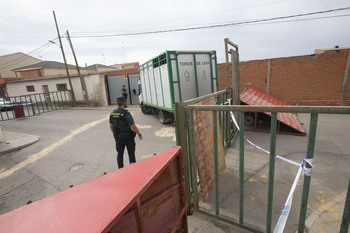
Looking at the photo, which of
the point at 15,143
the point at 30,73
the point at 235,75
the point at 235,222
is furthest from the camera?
the point at 30,73

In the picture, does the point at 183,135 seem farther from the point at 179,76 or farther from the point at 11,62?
the point at 11,62

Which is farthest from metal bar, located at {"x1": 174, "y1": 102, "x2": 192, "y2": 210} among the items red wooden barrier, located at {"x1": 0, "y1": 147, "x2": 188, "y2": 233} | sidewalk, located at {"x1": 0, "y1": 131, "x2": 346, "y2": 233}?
red wooden barrier, located at {"x1": 0, "y1": 147, "x2": 188, "y2": 233}

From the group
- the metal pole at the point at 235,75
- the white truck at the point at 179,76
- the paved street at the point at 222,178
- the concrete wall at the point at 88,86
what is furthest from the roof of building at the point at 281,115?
the concrete wall at the point at 88,86

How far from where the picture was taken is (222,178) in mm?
3273

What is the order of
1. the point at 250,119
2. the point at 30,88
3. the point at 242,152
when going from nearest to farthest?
the point at 242,152
the point at 250,119
the point at 30,88

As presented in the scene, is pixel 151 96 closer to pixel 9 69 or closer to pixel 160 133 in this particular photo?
pixel 160 133

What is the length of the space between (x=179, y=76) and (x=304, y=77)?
7.26 meters

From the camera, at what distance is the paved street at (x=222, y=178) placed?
2.60 m

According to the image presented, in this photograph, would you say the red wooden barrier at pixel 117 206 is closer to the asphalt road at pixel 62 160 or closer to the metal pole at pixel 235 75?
the asphalt road at pixel 62 160

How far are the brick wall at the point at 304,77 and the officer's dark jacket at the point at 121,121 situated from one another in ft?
28.4

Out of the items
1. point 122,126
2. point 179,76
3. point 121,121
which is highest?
point 179,76

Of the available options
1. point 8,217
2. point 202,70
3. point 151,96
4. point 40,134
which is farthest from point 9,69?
point 8,217

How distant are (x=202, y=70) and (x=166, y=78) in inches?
61.6

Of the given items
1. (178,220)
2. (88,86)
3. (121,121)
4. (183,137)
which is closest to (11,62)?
(88,86)
